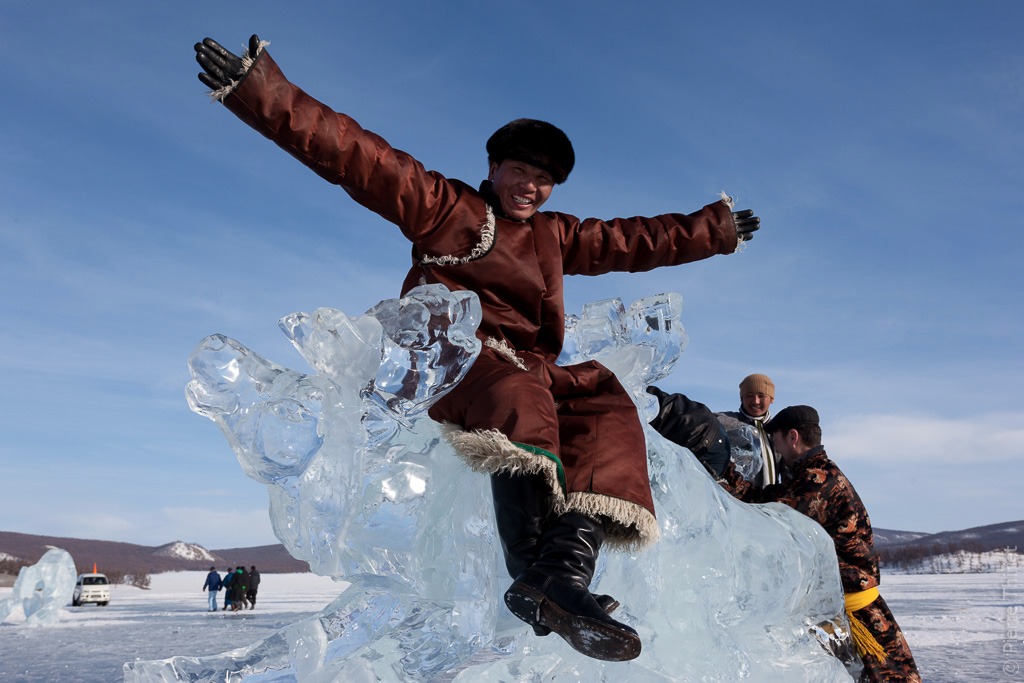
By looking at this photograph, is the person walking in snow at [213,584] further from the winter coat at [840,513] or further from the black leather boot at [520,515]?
the black leather boot at [520,515]

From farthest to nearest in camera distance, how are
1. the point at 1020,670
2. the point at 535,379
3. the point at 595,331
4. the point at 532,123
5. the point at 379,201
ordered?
the point at 1020,670, the point at 595,331, the point at 532,123, the point at 379,201, the point at 535,379

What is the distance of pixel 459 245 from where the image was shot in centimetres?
289

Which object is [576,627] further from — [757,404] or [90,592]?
[90,592]

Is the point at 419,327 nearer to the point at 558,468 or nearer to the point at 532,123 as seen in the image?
the point at 558,468

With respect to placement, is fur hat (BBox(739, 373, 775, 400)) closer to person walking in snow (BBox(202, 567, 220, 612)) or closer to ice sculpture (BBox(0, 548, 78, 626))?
ice sculpture (BBox(0, 548, 78, 626))

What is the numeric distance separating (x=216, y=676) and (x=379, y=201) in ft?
5.23

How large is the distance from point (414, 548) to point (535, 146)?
4.93ft

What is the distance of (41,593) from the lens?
1338cm

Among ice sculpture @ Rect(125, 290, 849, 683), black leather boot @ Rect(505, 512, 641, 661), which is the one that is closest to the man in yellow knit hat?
ice sculpture @ Rect(125, 290, 849, 683)

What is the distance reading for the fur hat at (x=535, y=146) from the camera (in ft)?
9.98

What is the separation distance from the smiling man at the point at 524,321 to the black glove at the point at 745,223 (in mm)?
311

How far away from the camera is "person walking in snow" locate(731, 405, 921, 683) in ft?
12.3

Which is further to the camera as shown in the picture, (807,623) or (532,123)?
(807,623)

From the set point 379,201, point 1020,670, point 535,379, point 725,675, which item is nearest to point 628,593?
point 725,675
